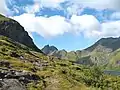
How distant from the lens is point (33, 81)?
151 m

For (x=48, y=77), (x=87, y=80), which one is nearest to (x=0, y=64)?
(x=48, y=77)

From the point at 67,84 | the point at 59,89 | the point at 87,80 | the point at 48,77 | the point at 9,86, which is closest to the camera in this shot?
the point at 9,86

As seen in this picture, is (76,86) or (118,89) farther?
(118,89)

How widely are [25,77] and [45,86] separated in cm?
1140

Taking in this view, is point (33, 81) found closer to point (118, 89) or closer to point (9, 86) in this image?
point (118, 89)

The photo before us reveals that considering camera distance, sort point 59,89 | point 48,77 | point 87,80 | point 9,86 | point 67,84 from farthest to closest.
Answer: point 87,80 → point 48,77 → point 67,84 → point 59,89 → point 9,86

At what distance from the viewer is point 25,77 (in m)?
150

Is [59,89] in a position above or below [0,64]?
below

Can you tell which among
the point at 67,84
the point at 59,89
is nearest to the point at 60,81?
the point at 67,84

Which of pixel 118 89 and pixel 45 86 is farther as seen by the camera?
pixel 118 89

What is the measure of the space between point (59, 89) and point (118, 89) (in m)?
51.5

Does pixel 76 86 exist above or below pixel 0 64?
below

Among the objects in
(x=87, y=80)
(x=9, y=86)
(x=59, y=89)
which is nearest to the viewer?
(x=9, y=86)

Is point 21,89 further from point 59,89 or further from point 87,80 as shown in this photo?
point 87,80
